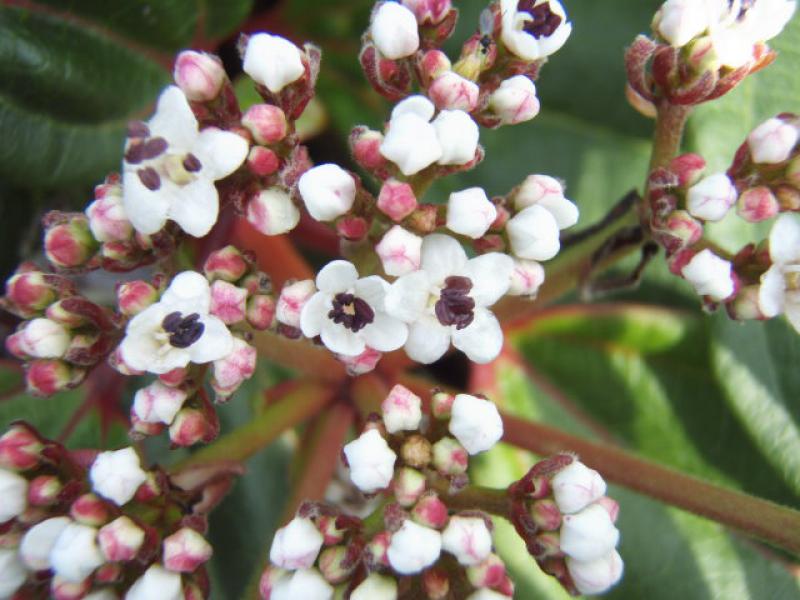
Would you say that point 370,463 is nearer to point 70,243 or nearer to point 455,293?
point 455,293

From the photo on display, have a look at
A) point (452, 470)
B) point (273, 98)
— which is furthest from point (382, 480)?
point (273, 98)

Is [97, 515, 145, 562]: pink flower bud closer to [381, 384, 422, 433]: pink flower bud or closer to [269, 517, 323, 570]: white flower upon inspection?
[269, 517, 323, 570]: white flower

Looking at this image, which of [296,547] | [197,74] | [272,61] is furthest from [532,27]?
[296,547]

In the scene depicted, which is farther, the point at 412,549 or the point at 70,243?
the point at 70,243

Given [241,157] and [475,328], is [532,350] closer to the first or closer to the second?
[475,328]

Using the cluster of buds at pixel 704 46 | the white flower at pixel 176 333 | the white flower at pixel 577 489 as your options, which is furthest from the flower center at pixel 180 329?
the cluster of buds at pixel 704 46
